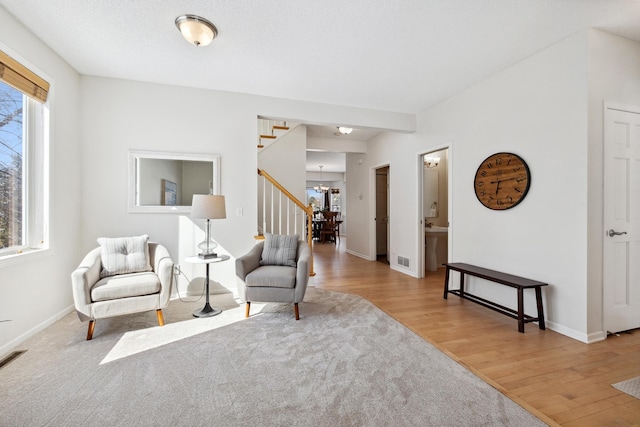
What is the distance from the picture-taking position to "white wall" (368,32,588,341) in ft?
8.68

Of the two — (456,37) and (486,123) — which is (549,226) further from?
(456,37)

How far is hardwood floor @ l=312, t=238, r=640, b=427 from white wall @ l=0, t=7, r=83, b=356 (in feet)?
11.1

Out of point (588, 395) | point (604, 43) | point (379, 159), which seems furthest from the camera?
point (379, 159)

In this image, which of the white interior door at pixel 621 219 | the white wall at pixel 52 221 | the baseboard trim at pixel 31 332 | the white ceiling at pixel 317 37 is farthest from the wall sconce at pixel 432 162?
the baseboard trim at pixel 31 332

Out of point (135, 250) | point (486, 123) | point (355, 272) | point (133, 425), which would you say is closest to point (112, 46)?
point (135, 250)

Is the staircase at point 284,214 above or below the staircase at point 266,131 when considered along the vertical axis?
below

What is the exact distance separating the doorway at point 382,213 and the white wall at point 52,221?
554 cm

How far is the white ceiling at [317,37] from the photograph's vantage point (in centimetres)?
229

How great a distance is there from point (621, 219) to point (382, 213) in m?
4.67

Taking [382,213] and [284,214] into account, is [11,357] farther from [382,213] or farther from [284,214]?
[382,213]

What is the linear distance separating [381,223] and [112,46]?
6.01 m

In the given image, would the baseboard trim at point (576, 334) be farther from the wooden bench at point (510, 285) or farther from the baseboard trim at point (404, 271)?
the baseboard trim at point (404, 271)

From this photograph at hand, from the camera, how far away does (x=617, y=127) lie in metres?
2.72

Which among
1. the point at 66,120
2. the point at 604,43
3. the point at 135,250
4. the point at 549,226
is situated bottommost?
the point at 135,250
